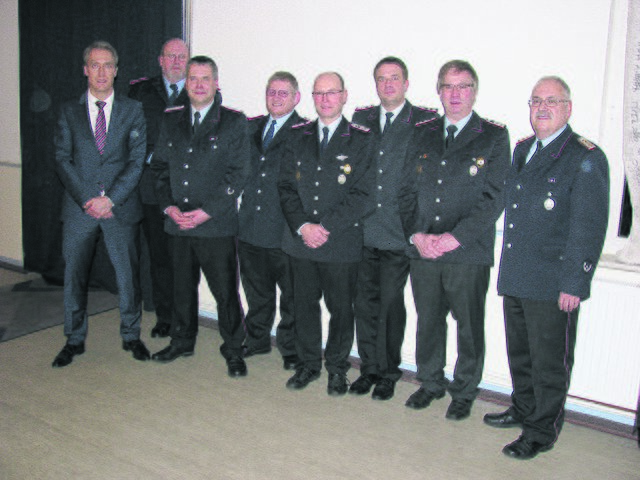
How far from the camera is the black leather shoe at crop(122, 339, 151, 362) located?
3633 mm

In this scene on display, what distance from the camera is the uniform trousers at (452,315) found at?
2.96 meters

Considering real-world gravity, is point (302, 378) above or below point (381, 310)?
below

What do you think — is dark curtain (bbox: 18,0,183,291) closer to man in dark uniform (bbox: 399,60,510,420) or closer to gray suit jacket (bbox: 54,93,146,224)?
gray suit jacket (bbox: 54,93,146,224)

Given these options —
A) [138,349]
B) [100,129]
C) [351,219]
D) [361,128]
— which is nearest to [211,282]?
[138,349]

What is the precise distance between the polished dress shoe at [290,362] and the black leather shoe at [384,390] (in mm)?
546

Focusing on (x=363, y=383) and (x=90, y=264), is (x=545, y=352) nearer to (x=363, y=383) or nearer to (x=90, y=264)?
(x=363, y=383)

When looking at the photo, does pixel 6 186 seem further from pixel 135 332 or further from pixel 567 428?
pixel 567 428

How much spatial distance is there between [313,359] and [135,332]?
3.71 feet

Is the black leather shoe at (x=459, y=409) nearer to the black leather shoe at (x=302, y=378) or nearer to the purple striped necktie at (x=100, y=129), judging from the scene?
the black leather shoe at (x=302, y=378)

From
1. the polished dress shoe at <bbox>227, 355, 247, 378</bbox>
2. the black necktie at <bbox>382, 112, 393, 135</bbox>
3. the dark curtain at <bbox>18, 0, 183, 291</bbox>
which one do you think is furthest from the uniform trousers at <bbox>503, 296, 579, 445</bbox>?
the dark curtain at <bbox>18, 0, 183, 291</bbox>

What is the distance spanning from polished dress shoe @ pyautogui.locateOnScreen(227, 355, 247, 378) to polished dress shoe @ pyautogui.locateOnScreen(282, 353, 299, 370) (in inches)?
9.8

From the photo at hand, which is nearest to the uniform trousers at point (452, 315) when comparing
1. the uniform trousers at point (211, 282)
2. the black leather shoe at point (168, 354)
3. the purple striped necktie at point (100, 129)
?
the uniform trousers at point (211, 282)

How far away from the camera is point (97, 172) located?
3457mm

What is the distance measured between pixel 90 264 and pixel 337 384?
159cm
